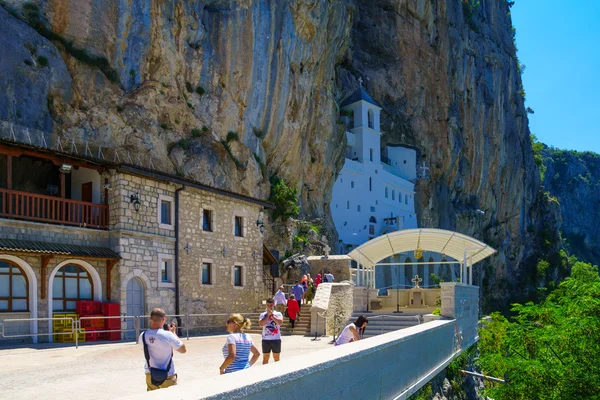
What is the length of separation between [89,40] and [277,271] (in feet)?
45.0

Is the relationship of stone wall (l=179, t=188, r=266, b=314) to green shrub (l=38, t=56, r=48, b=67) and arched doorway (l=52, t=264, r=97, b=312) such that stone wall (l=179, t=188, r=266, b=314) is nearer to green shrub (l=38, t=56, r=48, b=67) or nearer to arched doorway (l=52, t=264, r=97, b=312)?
arched doorway (l=52, t=264, r=97, b=312)

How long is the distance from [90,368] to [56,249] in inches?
283

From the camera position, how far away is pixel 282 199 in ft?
133

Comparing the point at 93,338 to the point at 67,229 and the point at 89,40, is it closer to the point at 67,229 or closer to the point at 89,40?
the point at 67,229

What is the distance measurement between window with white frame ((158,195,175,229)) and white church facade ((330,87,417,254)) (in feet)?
112

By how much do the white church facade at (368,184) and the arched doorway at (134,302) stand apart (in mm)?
35586

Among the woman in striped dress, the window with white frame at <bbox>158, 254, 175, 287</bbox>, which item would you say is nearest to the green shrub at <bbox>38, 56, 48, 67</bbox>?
the window with white frame at <bbox>158, 254, 175, 287</bbox>

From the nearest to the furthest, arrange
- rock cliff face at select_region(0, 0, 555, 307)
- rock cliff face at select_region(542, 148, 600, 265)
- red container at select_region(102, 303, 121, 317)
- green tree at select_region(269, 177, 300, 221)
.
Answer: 1. red container at select_region(102, 303, 121, 317)
2. rock cliff face at select_region(0, 0, 555, 307)
3. green tree at select_region(269, 177, 300, 221)
4. rock cliff face at select_region(542, 148, 600, 265)

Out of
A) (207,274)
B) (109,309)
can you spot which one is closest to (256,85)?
(207,274)

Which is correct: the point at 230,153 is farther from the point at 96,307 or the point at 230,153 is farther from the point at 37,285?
the point at 37,285

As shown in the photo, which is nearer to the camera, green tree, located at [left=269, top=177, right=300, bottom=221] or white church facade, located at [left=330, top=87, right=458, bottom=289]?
green tree, located at [left=269, top=177, right=300, bottom=221]

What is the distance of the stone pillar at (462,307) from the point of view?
19109 millimetres

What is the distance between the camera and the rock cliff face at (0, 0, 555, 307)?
2898cm

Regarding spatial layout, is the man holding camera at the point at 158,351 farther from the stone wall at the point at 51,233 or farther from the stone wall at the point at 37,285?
the stone wall at the point at 51,233
